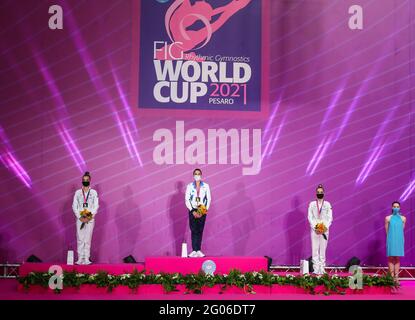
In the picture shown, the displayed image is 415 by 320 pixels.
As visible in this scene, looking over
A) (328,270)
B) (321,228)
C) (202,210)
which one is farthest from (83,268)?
(328,270)

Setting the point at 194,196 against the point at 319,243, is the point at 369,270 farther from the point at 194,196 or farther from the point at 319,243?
the point at 194,196

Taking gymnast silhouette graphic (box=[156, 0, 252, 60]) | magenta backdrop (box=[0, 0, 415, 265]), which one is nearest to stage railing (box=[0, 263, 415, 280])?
magenta backdrop (box=[0, 0, 415, 265])

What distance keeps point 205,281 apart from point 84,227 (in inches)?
117

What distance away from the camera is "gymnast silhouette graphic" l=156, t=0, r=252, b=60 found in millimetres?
11273

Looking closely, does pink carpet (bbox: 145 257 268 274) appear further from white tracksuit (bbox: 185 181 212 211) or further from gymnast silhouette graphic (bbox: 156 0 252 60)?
gymnast silhouette graphic (bbox: 156 0 252 60)

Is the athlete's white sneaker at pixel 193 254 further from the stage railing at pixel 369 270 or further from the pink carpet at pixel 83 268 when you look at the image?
the stage railing at pixel 369 270

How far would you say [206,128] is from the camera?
1123 centimetres

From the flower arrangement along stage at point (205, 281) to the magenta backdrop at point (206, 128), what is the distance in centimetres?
273

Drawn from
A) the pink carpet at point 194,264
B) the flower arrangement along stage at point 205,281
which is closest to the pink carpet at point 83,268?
the pink carpet at point 194,264
